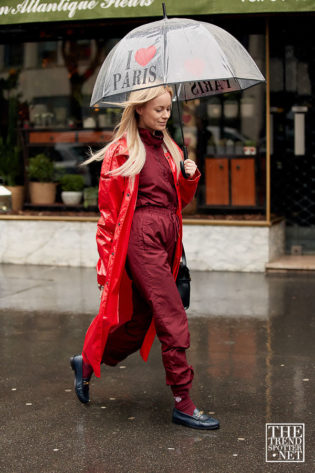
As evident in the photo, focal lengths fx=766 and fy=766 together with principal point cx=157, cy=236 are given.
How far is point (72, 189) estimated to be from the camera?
10352mm

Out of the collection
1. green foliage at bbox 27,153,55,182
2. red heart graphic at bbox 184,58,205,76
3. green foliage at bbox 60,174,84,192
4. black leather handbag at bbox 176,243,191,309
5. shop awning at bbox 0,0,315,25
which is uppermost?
shop awning at bbox 0,0,315,25

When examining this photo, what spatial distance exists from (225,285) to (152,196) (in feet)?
14.3

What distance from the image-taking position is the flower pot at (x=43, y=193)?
10.4 meters

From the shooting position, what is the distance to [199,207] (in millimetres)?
9828

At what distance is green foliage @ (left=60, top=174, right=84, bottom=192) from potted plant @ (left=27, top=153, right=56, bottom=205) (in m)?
0.16

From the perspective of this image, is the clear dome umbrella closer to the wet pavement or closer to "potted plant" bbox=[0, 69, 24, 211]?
the wet pavement

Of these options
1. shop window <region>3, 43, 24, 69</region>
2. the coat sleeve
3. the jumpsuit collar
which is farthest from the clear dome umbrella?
shop window <region>3, 43, 24, 69</region>

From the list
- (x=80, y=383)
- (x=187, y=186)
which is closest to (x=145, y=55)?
(x=187, y=186)

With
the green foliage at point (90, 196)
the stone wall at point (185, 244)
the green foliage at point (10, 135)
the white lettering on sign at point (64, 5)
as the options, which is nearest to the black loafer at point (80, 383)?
the stone wall at point (185, 244)

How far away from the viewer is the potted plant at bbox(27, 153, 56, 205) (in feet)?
34.2

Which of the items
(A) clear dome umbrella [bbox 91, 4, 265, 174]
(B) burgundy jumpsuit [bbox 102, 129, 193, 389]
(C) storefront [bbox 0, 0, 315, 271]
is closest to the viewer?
(A) clear dome umbrella [bbox 91, 4, 265, 174]

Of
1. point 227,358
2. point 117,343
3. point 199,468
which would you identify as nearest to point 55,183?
point 227,358

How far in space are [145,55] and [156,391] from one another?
6.99ft

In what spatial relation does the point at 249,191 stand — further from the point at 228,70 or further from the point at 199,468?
the point at 199,468
